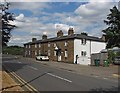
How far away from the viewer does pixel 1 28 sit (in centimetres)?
2042

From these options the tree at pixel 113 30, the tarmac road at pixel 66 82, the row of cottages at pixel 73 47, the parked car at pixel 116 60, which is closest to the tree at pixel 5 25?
the tarmac road at pixel 66 82

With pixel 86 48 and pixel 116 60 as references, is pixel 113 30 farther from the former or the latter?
pixel 116 60

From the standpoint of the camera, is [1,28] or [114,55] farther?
[114,55]

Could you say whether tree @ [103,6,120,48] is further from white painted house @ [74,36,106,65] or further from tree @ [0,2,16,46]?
tree @ [0,2,16,46]

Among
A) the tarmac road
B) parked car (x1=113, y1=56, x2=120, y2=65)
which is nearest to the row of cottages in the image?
parked car (x1=113, y1=56, x2=120, y2=65)

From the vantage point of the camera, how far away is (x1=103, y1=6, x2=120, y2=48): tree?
67.1 m

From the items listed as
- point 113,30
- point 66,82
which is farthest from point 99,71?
point 113,30

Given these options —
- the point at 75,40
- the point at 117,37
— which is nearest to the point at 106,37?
the point at 117,37

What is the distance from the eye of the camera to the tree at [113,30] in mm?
67062

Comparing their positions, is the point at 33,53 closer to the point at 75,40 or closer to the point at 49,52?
the point at 49,52

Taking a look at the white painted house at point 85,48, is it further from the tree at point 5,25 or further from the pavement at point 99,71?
the tree at point 5,25

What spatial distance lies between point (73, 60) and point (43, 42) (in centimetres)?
2080

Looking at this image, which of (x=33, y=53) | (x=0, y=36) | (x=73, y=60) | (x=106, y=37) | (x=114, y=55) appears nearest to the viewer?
(x=0, y=36)

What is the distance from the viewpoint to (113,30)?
70125mm
